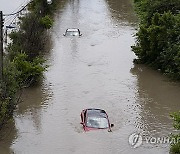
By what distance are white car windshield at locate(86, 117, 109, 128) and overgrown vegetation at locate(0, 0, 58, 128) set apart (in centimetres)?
340

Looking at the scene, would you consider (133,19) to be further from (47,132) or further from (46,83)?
(47,132)

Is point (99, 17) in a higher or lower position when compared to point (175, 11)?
lower

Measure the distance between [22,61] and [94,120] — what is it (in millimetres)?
6863

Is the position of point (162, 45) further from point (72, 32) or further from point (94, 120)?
point (94, 120)

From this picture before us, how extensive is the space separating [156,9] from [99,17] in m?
11.6

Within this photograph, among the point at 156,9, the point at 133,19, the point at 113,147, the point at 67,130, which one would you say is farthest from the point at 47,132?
the point at 133,19

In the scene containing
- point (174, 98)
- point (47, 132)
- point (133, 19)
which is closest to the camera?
point (47, 132)

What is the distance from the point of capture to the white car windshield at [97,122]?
20.8 meters

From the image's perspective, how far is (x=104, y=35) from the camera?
39094 mm

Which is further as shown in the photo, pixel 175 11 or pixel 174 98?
pixel 175 11

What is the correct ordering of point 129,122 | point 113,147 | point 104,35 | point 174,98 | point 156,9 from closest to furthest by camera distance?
point 113,147 → point 129,122 → point 174,98 → point 156,9 → point 104,35

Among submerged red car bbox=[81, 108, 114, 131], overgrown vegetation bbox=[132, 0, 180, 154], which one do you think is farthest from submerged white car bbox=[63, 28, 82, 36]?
submerged red car bbox=[81, 108, 114, 131]

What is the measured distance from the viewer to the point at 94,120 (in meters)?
21.0

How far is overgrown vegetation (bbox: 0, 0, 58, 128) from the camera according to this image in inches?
830
